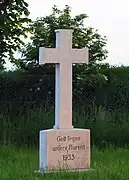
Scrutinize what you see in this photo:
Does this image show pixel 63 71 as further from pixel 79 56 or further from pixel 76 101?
pixel 76 101

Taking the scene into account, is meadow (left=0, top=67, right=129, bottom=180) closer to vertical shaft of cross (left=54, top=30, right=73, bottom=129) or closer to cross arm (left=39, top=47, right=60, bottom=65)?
vertical shaft of cross (left=54, top=30, right=73, bottom=129)

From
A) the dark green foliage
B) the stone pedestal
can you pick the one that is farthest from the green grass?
the dark green foliage

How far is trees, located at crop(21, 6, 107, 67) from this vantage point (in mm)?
14820

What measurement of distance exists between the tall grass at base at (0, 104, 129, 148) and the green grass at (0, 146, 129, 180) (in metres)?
1.12

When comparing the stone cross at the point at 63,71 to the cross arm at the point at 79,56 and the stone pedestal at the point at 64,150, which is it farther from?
the stone pedestal at the point at 64,150

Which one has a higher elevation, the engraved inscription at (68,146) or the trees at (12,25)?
the trees at (12,25)

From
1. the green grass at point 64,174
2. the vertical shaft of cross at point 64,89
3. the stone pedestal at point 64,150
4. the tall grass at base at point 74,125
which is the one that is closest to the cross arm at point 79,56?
the vertical shaft of cross at point 64,89

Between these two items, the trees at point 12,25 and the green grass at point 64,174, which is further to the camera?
the trees at point 12,25

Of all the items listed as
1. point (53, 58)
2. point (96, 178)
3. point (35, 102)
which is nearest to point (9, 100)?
point (35, 102)

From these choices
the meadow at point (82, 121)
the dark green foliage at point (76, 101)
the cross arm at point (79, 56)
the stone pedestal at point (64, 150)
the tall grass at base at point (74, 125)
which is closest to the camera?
the stone pedestal at point (64, 150)

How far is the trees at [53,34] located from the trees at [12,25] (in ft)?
1.81

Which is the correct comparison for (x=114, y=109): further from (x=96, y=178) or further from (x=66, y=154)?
(x=96, y=178)

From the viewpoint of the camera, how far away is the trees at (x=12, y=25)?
13.7 metres

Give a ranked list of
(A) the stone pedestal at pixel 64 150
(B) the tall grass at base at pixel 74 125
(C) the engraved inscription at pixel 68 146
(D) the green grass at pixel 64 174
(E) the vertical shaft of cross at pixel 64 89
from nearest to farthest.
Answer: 1. (D) the green grass at pixel 64 174
2. (A) the stone pedestal at pixel 64 150
3. (C) the engraved inscription at pixel 68 146
4. (E) the vertical shaft of cross at pixel 64 89
5. (B) the tall grass at base at pixel 74 125
